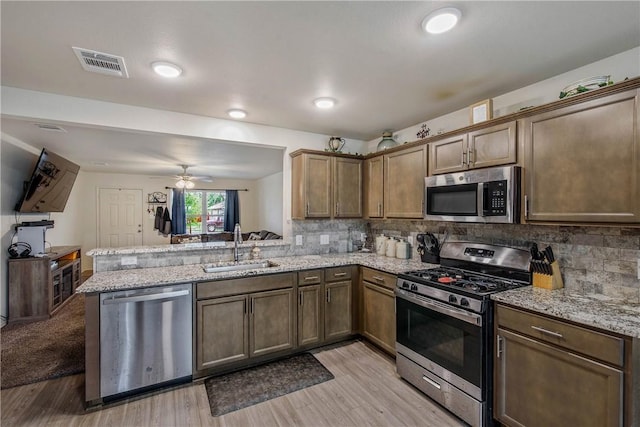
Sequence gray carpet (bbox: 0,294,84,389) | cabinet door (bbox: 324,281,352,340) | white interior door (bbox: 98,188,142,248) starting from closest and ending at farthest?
gray carpet (bbox: 0,294,84,389)
cabinet door (bbox: 324,281,352,340)
white interior door (bbox: 98,188,142,248)

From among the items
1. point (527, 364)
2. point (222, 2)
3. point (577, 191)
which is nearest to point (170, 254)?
point (222, 2)

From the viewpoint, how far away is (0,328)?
3578 millimetres

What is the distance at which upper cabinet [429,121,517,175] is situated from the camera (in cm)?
216

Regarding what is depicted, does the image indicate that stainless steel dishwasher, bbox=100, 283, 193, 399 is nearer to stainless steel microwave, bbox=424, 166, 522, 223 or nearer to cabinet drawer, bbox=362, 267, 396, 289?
cabinet drawer, bbox=362, 267, 396, 289

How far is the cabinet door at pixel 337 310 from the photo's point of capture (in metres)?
3.09

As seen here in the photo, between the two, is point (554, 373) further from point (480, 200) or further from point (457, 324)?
point (480, 200)

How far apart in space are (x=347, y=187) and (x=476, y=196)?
158 centimetres

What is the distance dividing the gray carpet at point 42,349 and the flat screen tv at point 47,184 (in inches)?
61.7

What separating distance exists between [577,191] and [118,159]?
638 cm

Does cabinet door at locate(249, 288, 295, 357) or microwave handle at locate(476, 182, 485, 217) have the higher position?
microwave handle at locate(476, 182, 485, 217)

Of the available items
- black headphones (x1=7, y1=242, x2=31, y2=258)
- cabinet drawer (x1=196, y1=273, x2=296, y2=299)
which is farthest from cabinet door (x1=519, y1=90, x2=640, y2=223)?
black headphones (x1=7, y1=242, x2=31, y2=258)

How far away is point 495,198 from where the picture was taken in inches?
85.9

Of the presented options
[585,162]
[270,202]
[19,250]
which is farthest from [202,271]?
[270,202]

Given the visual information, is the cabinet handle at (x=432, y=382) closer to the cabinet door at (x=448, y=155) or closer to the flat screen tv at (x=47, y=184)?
the cabinet door at (x=448, y=155)
